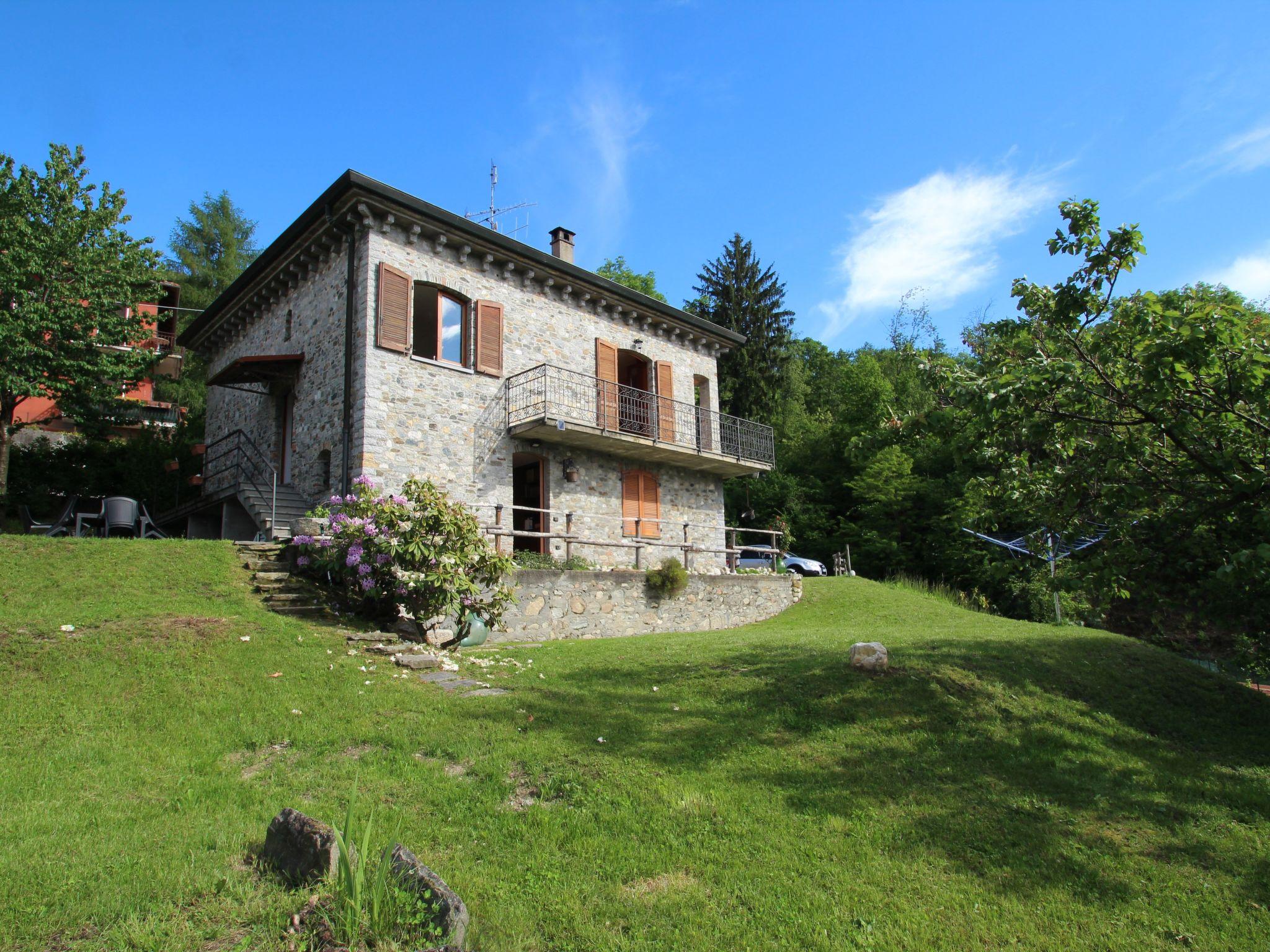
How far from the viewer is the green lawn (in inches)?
127

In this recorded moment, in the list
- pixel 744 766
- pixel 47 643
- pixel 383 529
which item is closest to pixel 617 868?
pixel 744 766

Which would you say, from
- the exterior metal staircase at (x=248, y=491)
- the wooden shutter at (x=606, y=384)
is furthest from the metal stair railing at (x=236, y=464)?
the wooden shutter at (x=606, y=384)

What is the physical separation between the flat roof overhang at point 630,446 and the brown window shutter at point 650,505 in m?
0.47

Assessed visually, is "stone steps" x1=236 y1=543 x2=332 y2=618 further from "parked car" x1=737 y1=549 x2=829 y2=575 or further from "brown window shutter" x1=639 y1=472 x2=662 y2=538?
"parked car" x1=737 y1=549 x2=829 y2=575

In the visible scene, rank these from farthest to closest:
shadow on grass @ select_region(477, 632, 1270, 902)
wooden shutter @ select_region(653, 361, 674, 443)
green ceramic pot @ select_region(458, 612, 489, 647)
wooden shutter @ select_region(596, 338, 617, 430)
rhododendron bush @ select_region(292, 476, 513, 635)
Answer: wooden shutter @ select_region(653, 361, 674, 443)
wooden shutter @ select_region(596, 338, 617, 430)
green ceramic pot @ select_region(458, 612, 489, 647)
rhododendron bush @ select_region(292, 476, 513, 635)
shadow on grass @ select_region(477, 632, 1270, 902)

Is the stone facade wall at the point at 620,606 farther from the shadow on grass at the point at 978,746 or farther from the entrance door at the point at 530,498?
the shadow on grass at the point at 978,746

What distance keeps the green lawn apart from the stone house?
5.22 metres

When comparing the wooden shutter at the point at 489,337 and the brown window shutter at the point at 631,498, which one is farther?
the brown window shutter at the point at 631,498

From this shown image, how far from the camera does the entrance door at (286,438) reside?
14672 mm

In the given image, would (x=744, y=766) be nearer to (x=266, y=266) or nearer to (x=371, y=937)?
(x=371, y=937)

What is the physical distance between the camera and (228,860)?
11.1ft

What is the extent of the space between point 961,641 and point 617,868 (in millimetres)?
6574

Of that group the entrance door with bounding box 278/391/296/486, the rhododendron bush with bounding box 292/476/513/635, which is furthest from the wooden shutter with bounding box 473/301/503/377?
the rhododendron bush with bounding box 292/476/513/635

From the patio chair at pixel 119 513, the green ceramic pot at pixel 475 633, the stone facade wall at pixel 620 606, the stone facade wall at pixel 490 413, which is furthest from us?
the stone facade wall at pixel 490 413
